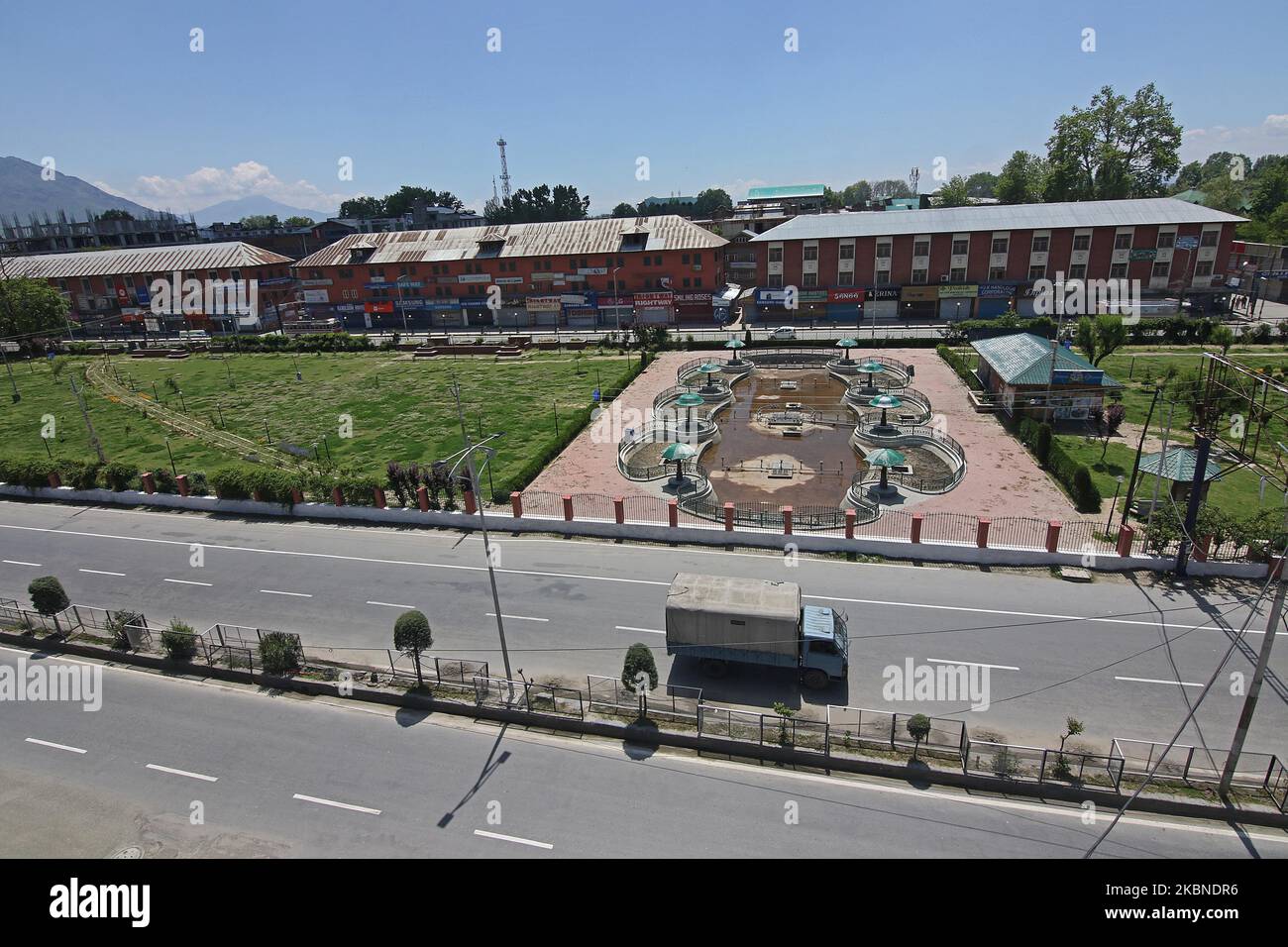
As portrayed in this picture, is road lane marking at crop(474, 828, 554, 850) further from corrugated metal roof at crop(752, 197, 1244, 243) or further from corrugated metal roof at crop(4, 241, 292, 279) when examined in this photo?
corrugated metal roof at crop(4, 241, 292, 279)

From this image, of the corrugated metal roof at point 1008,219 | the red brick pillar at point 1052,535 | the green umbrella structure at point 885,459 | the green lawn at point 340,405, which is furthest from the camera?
the corrugated metal roof at point 1008,219

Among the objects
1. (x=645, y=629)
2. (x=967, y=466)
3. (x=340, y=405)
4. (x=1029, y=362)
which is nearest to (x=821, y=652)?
(x=645, y=629)

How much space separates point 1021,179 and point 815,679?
12141 centimetres

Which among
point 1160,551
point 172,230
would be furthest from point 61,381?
point 172,230

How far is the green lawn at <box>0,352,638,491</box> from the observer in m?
41.6

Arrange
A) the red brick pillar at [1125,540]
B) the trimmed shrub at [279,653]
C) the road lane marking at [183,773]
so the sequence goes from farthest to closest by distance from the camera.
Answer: the red brick pillar at [1125,540] → the trimmed shrub at [279,653] → the road lane marking at [183,773]

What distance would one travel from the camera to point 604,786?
16.0m

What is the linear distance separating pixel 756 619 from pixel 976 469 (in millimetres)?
20543

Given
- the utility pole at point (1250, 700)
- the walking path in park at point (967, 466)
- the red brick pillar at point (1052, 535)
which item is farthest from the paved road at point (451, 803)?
the walking path in park at point (967, 466)

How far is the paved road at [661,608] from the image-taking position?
18.4 meters

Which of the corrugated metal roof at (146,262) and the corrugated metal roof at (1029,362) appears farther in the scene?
the corrugated metal roof at (146,262)

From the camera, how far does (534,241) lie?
82.6 metres

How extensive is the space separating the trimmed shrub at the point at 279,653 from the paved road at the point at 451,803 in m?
1.63

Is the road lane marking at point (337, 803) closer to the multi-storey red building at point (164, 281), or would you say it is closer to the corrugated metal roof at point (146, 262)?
the multi-storey red building at point (164, 281)
